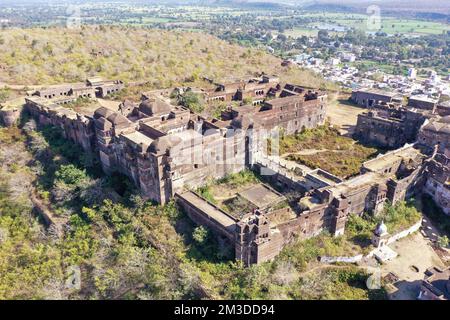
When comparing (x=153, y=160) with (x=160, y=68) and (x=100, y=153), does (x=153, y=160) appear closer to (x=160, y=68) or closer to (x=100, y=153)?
(x=100, y=153)

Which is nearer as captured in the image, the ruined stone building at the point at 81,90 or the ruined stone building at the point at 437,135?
the ruined stone building at the point at 437,135

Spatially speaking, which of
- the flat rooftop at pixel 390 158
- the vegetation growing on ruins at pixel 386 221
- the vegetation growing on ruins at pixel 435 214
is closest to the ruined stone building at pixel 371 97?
the flat rooftop at pixel 390 158

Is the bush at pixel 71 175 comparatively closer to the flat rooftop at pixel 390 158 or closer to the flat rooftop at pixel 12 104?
the flat rooftop at pixel 12 104

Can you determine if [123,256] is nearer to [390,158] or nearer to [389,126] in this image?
[390,158]

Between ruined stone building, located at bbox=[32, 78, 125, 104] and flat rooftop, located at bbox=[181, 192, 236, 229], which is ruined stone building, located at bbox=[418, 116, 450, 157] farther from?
ruined stone building, located at bbox=[32, 78, 125, 104]

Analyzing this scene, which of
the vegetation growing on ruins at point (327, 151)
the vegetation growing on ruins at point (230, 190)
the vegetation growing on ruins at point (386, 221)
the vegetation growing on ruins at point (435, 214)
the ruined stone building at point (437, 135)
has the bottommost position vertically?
the vegetation growing on ruins at point (435, 214)

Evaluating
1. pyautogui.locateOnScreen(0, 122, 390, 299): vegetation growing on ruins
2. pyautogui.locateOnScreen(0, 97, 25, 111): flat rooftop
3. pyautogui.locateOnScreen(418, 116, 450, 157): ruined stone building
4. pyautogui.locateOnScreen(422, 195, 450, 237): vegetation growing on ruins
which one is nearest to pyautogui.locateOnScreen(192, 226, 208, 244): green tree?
pyautogui.locateOnScreen(0, 122, 390, 299): vegetation growing on ruins
